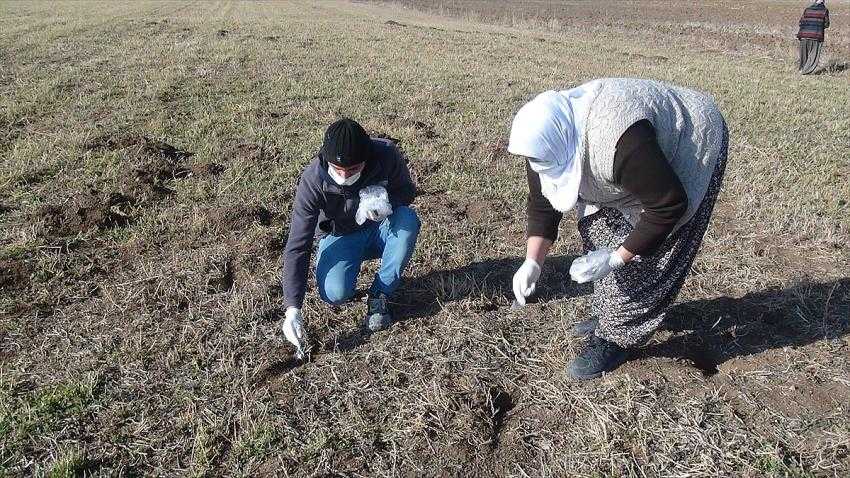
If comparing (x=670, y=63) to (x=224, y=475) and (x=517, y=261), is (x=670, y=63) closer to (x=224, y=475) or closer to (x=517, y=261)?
(x=517, y=261)

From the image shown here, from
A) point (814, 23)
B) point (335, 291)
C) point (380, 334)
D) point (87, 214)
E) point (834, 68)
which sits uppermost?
point (814, 23)

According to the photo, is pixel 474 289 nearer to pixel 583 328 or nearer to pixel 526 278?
pixel 583 328

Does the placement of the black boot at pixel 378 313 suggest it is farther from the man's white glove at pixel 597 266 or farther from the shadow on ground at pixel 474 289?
the man's white glove at pixel 597 266

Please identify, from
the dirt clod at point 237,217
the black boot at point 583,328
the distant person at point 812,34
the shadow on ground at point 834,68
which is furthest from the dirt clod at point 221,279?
the shadow on ground at point 834,68

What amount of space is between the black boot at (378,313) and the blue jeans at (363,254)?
45 millimetres

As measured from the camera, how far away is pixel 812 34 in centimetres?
1055

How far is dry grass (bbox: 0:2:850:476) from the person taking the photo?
230cm

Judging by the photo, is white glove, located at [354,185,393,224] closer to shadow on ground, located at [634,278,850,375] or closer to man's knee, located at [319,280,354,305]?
man's knee, located at [319,280,354,305]

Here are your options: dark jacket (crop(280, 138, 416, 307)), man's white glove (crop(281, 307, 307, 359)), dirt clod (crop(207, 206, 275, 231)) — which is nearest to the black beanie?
dark jacket (crop(280, 138, 416, 307))

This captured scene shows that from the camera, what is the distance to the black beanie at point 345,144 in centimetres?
259

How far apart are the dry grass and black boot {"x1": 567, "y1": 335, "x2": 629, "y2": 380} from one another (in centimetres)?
6

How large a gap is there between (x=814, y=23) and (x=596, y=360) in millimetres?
11287

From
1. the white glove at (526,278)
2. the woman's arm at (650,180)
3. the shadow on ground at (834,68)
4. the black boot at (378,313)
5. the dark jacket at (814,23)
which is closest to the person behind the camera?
the woman's arm at (650,180)

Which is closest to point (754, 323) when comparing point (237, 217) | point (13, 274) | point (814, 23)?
point (237, 217)
